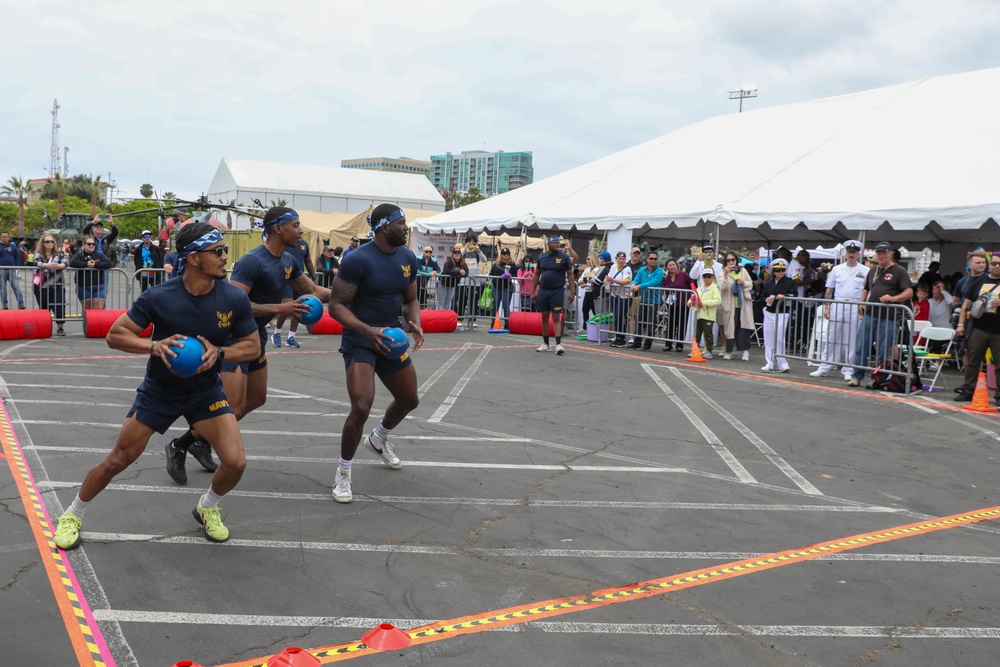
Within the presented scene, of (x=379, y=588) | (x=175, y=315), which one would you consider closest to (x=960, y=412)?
(x=379, y=588)

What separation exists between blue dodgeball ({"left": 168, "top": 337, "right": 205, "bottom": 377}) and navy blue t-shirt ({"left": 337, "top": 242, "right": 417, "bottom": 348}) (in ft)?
5.37

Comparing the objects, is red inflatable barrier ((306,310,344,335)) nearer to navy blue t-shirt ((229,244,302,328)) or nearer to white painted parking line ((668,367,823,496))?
white painted parking line ((668,367,823,496))

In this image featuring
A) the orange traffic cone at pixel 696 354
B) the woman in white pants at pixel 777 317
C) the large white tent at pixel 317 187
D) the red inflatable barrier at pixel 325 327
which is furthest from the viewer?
the large white tent at pixel 317 187

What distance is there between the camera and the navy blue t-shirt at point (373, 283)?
6148 millimetres

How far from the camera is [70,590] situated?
421 centimetres

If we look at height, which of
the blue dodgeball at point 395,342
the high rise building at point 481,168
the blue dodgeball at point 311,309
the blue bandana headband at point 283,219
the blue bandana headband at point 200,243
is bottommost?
the blue dodgeball at point 395,342

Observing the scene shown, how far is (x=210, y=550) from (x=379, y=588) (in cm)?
113

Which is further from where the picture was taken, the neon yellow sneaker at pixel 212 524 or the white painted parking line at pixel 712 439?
the white painted parking line at pixel 712 439

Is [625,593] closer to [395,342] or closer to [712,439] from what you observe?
[395,342]

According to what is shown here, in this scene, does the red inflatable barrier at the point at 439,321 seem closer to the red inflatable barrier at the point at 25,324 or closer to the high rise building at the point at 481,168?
the red inflatable barrier at the point at 25,324

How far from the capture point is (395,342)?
6.02 metres

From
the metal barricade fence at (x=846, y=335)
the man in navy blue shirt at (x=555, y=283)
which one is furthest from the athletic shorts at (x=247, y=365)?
the metal barricade fence at (x=846, y=335)

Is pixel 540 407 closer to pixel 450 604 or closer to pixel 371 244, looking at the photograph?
pixel 371 244

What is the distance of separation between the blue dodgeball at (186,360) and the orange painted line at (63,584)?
1.19 meters
